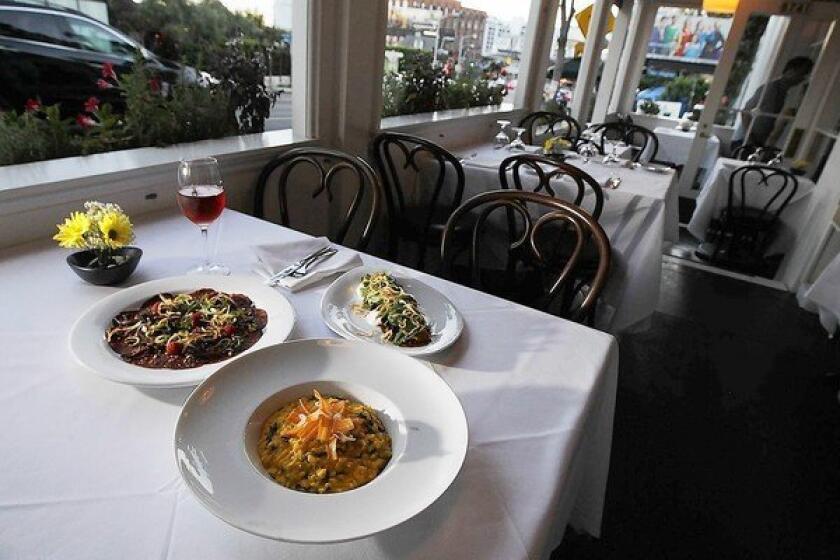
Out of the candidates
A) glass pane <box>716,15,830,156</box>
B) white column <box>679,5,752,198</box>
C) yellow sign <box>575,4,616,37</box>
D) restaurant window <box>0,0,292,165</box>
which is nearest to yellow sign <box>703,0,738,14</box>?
white column <box>679,5,752,198</box>

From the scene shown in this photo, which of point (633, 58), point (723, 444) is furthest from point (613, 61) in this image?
point (723, 444)

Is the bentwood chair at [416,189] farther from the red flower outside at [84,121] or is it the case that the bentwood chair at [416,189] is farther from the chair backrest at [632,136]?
the chair backrest at [632,136]

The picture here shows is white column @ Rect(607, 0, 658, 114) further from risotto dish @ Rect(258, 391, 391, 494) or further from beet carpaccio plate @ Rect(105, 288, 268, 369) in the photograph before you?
risotto dish @ Rect(258, 391, 391, 494)

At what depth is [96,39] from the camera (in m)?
1.47

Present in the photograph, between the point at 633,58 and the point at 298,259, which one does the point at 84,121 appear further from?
the point at 633,58

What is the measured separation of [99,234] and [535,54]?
3.56 meters

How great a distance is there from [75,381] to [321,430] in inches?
14.8

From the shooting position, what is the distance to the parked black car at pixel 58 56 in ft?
4.27

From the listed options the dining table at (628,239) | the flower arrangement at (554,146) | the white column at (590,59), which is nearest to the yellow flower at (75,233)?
the dining table at (628,239)

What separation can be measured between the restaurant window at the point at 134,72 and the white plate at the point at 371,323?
1004mm

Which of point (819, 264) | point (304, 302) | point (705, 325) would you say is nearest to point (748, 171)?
point (819, 264)

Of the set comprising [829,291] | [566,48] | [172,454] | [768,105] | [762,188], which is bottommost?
[829,291]

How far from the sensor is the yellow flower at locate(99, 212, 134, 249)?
34.8 inches

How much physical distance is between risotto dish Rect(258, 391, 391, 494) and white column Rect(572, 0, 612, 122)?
492cm
